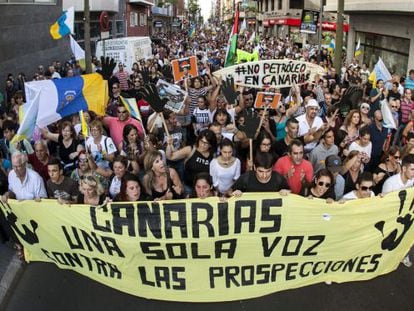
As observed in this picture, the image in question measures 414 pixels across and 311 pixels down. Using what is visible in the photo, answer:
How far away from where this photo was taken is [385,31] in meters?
20.7

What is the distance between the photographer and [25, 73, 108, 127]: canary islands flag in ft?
21.6

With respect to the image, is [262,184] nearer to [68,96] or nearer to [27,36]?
[68,96]

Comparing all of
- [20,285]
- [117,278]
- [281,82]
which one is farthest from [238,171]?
[281,82]

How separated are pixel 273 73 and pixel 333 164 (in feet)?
18.3

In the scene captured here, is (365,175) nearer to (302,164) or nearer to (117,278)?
(302,164)

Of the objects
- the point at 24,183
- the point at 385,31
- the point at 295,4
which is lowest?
the point at 24,183

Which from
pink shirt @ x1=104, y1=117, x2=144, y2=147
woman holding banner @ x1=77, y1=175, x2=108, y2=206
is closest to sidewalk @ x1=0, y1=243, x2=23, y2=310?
woman holding banner @ x1=77, y1=175, x2=108, y2=206

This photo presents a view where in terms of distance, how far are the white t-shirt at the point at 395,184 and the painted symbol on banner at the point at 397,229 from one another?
0.57 metres

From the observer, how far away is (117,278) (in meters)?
4.42

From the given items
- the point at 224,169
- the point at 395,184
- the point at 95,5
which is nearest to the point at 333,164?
the point at 395,184

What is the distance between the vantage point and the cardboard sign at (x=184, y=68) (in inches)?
382

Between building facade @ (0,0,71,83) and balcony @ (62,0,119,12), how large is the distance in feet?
8.59

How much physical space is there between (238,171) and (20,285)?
281 centimetres

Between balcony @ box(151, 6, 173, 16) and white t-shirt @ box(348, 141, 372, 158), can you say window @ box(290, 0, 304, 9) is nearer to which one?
balcony @ box(151, 6, 173, 16)
